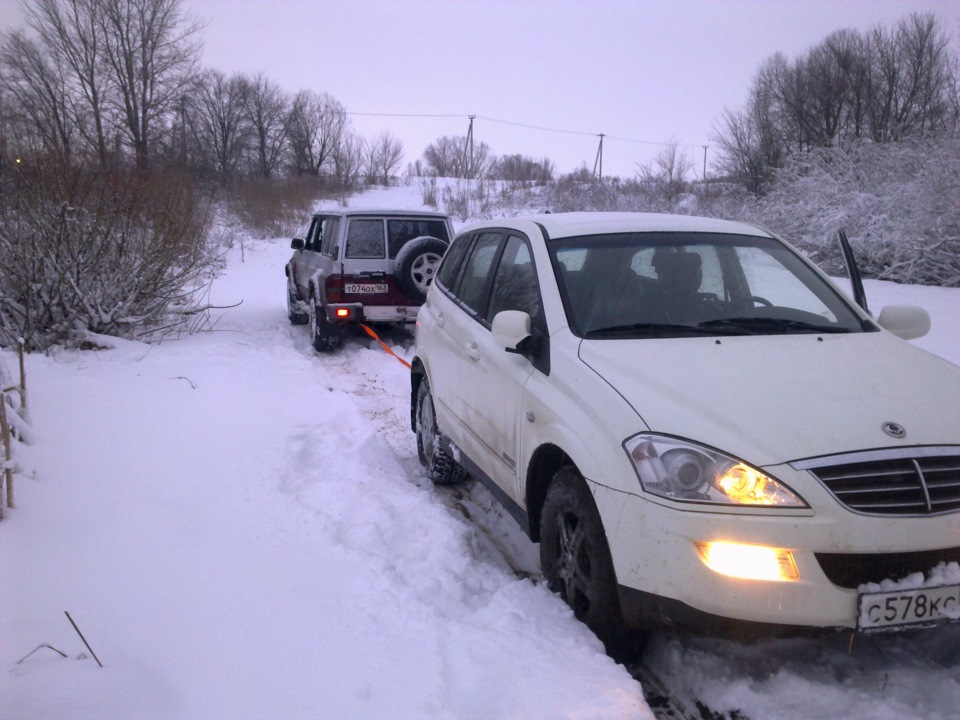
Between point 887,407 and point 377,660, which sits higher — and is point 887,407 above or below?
above

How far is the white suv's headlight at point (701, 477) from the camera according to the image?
8.27ft

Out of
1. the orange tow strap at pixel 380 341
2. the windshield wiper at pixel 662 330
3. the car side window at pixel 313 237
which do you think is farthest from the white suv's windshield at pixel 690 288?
the car side window at pixel 313 237

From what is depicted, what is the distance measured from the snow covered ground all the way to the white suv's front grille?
2.39 feet

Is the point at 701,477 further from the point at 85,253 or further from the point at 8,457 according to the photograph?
the point at 85,253

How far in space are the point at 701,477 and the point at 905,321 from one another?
2062mm

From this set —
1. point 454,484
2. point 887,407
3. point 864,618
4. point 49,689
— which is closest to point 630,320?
point 887,407

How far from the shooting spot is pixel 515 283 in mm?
4199

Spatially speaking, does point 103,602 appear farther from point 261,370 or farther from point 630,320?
point 261,370

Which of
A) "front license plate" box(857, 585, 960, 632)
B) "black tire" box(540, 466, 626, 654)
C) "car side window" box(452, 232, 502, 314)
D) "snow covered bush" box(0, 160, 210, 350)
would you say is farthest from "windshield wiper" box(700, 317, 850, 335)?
"snow covered bush" box(0, 160, 210, 350)

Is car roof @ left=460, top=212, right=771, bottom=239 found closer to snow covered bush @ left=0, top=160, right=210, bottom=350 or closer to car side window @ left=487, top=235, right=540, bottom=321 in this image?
car side window @ left=487, top=235, right=540, bottom=321

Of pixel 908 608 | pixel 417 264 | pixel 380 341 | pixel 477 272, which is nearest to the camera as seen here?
pixel 908 608

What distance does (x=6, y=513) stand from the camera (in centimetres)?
379

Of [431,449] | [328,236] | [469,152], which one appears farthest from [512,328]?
[469,152]

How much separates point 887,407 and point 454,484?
10.2ft
